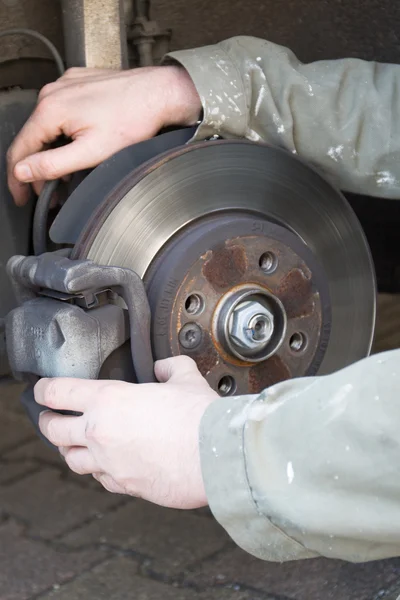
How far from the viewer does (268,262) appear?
1.09 metres

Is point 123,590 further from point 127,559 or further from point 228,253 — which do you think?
point 228,253

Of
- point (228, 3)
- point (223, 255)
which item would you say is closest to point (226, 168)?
point (223, 255)

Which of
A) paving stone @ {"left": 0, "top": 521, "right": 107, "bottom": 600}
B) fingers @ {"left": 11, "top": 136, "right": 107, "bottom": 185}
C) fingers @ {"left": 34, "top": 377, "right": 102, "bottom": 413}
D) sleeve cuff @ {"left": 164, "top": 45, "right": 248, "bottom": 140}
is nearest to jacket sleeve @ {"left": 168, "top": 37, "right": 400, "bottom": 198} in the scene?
sleeve cuff @ {"left": 164, "top": 45, "right": 248, "bottom": 140}

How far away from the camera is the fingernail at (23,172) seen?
3.75 ft

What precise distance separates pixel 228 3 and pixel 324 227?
565 mm

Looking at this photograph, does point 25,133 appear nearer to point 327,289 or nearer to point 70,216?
point 70,216

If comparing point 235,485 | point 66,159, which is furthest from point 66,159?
point 235,485

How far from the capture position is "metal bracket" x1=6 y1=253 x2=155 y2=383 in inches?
37.3

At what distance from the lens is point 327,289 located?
1163mm

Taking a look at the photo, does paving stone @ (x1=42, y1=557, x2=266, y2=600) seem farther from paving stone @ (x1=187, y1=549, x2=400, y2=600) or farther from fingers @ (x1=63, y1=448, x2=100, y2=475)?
fingers @ (x1=63, y1=448, x2=100, y2=475)

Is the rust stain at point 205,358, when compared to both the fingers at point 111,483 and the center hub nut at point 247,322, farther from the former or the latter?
the fingers at point 111,483

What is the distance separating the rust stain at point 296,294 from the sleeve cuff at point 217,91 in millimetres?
226

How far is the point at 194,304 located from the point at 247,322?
0.07 meters

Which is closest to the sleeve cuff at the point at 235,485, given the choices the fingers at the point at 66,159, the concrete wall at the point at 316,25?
the fingers at the point at 66,159
